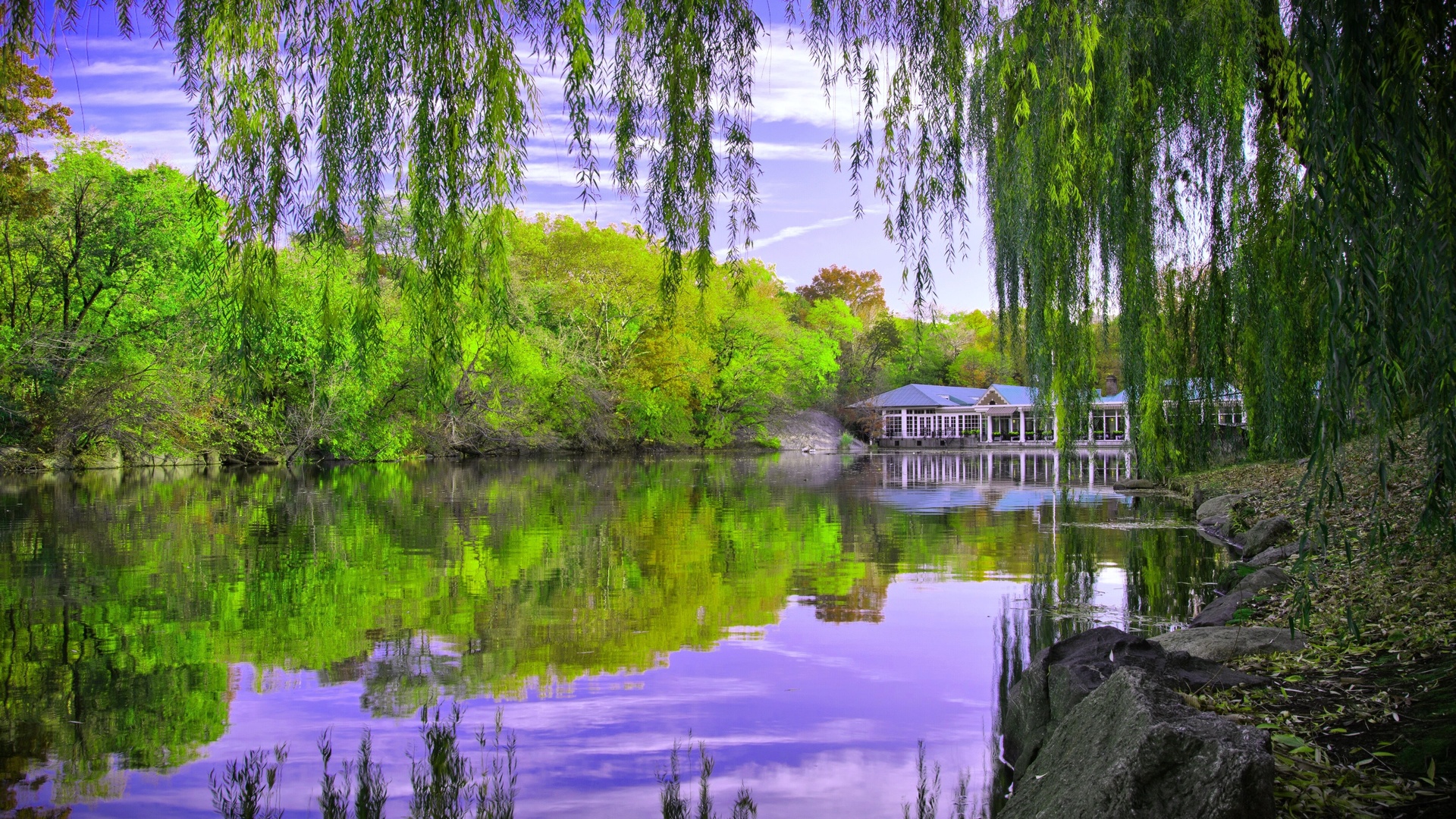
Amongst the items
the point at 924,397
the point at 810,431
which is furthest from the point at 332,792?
the point at 924,397

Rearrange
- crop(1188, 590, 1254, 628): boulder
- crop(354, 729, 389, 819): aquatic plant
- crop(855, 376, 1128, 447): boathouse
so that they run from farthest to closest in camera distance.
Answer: crop(855, 376, 1128, 447): boathouse
crop(1188, 590, 1254, 628): boulder
crop(354, 729, 389, 819): aquatic plant

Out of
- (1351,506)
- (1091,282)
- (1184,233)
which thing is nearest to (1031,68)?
(1091,282)

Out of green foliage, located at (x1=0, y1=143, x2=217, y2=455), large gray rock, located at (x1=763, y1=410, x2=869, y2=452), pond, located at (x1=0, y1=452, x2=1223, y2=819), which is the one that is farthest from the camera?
large gray rock, located at (x1=763, y1=410, x2=869, y2=452)

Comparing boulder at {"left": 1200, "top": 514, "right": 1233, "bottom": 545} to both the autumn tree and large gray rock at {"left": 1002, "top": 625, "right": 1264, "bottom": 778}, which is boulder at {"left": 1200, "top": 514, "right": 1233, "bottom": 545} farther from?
the autumn tree

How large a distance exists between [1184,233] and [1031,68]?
3732mm

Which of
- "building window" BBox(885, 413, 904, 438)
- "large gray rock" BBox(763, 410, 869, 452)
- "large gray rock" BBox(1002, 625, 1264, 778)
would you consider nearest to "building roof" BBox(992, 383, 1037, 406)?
"building window" BBox(885, 413, 904, 438)

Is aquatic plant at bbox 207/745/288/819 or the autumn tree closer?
aquatic plant at bbox 207/745/288/819

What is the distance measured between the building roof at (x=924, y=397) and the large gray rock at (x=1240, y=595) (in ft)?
174

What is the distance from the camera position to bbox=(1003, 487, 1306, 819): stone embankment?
110 inches

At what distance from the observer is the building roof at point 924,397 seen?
197ft

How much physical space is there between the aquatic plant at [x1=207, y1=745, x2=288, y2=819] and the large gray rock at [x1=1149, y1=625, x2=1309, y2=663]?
4.28 meters

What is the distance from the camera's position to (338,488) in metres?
22.5

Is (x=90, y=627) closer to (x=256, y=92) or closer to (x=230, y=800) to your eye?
(x=230, y=800)

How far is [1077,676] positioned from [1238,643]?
1564mm
